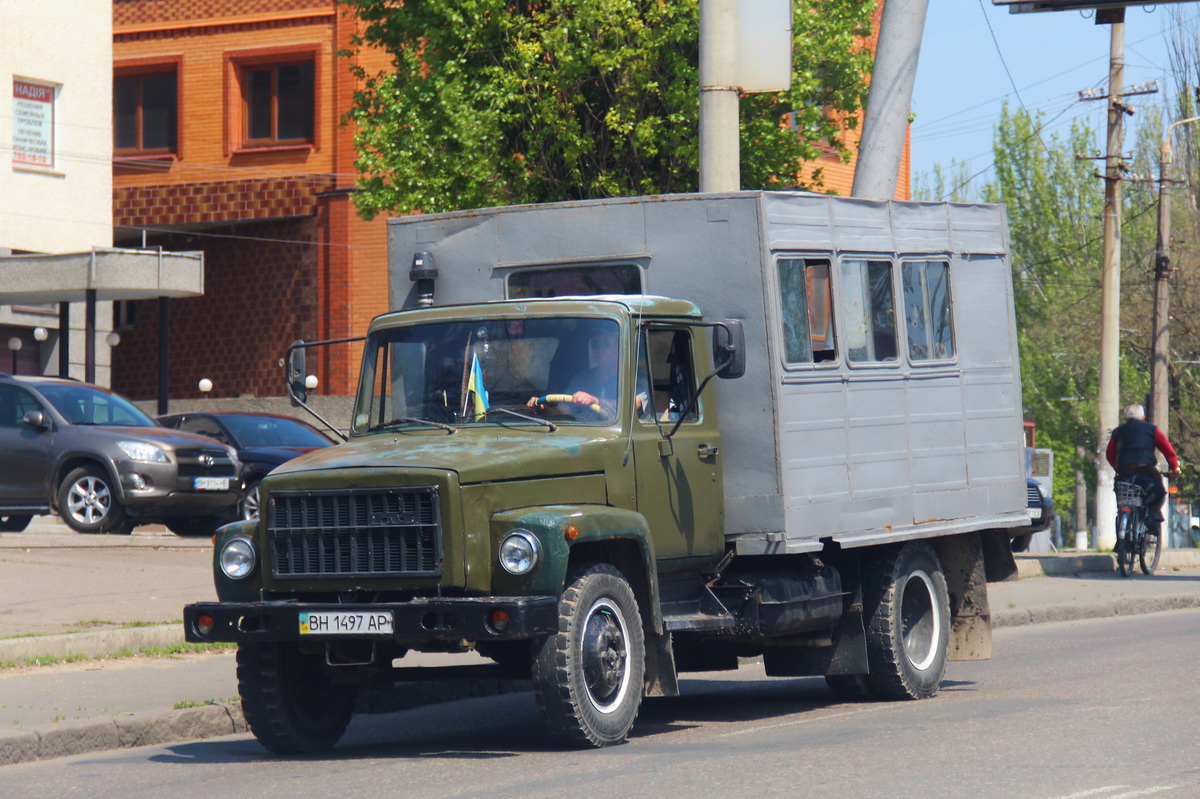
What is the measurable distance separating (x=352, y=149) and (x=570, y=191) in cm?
1233

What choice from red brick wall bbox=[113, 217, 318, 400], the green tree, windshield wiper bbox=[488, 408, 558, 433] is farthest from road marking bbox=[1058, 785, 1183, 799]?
red brick wall bbox=[113, 217, 318, 400]

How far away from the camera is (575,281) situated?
32.9 feet

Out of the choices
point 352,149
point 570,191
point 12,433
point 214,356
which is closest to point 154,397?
point 214,356

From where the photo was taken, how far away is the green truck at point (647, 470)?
8.14 meters

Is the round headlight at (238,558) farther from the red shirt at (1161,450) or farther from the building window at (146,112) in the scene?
the building window at (146,112)

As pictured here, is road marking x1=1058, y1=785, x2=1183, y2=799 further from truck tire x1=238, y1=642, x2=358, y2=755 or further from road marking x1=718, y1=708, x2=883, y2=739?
truck tire x1=238, y1=642, x2=358, y2=755

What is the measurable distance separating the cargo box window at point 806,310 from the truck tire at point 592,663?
201 centimetres

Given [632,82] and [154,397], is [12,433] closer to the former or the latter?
[632,82]

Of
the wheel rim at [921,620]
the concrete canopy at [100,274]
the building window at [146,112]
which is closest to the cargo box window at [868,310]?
the wheel rim at [921,620]

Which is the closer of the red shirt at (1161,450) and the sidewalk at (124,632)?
the sidewalk at (124,632)

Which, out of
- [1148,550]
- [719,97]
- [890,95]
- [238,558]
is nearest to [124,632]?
[238,558]

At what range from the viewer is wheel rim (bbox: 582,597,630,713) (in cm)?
824

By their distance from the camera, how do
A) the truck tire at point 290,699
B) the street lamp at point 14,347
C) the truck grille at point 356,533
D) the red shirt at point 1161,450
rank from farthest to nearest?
the street lamp at point 14,347, the red shirt at point 1161,450, the truck tire at point 290,699, the truck grille at point 356,533

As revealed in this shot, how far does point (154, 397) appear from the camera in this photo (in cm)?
3991
